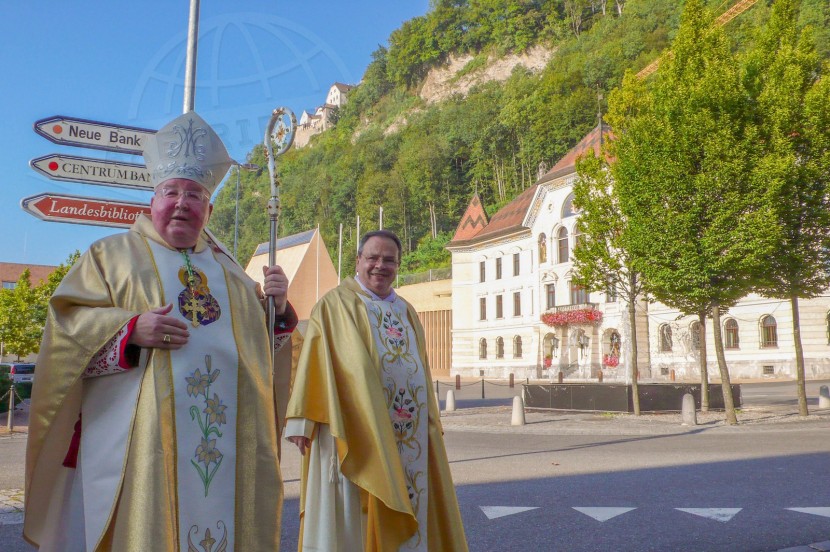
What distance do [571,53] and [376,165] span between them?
28669 mm

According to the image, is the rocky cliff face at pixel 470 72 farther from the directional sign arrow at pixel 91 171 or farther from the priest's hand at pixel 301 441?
the priest's hand at pixel 301 441

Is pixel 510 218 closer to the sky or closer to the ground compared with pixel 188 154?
closer to the sky

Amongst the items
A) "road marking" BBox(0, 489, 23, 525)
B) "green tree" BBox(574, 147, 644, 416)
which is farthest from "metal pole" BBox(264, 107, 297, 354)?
"green tree" BBox(574, 147, 644, 416)

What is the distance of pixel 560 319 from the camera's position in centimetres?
4700

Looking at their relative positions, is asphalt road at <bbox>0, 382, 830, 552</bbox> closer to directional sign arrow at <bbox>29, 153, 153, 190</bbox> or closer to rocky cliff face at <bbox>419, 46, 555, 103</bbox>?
directional sign arrow at <bbox>29, 153, 153, 190</bbox>

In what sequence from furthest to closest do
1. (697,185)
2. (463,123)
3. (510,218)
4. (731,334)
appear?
(463,123)
(510,218)
(731,334)
(697,185)

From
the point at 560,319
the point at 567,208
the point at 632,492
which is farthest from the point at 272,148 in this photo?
the point at 560,319

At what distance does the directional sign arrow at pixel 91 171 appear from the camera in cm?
625

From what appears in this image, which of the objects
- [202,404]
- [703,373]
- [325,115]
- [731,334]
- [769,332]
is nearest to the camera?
[202,404]

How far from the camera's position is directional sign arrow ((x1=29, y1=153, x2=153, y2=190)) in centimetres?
625

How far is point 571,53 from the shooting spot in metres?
86.8

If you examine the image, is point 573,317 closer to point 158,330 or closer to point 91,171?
point 91,171

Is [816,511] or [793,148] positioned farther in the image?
[793,148]

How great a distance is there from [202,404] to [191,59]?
499cm
